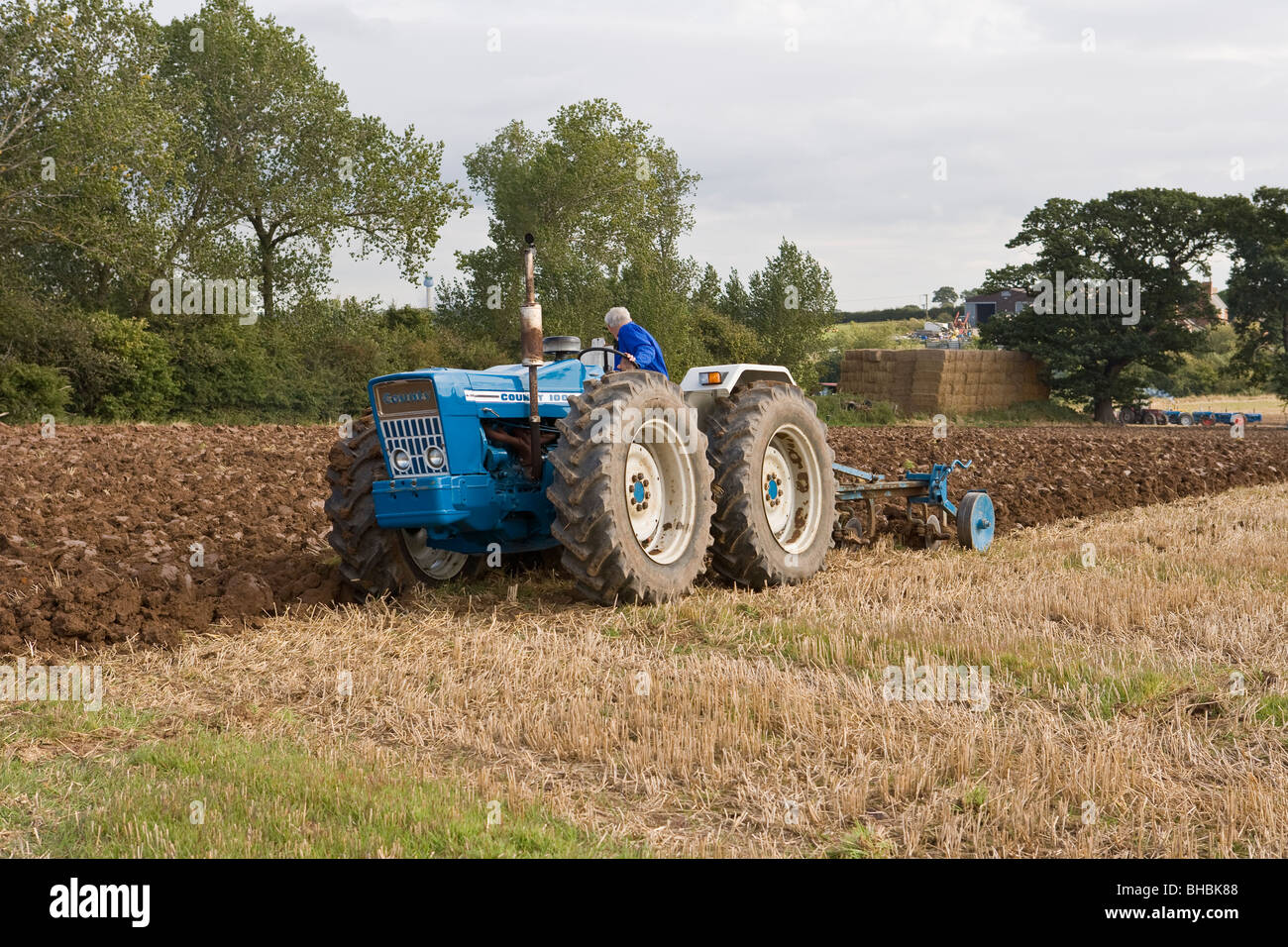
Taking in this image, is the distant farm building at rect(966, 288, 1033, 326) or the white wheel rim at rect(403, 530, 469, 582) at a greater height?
the distant farm building at rect(966, 288, 1033, 326)

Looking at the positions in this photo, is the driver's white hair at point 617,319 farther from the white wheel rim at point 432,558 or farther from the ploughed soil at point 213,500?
the ploughed soil at point 213,500

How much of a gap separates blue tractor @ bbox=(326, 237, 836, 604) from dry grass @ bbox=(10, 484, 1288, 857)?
0.38 m

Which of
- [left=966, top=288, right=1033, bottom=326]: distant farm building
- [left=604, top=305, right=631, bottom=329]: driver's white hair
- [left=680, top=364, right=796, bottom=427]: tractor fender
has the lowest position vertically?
[left=680, top=364, right=796, bottom=427]: tractor fender

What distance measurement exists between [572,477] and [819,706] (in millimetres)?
2205

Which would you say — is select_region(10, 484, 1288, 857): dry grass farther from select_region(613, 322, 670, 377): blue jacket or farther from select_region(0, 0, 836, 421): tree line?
select_region(0, 0, 836, 421): tree line

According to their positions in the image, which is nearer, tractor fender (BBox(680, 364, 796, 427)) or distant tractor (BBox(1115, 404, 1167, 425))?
tractor fender (BBox(680, 364, 796, 427))

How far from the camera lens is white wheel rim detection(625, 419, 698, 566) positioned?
7.15 m

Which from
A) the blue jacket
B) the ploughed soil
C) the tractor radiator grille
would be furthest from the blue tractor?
the ploughed soil

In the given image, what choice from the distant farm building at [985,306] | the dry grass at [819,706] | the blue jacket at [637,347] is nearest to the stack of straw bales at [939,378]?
the dry grass at [819,706]

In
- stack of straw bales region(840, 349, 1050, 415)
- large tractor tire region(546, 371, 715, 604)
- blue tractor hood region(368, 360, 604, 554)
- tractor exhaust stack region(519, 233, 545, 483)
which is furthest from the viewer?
stack of straw bales region(840, 349, 1050, 415)

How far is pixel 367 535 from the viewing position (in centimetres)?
720

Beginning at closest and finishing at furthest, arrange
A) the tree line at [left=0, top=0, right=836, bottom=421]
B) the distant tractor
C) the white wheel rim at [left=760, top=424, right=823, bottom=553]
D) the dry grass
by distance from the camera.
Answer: the dry grass < the white wheel rim at [left=760, top=424, right=823, bottom=553] < the tree line at [left=0, top=0, right=836, bottom=421] < the distant tractor

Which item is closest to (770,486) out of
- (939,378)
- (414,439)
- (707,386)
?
(707,386)

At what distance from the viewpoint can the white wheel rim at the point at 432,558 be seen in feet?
24.6
